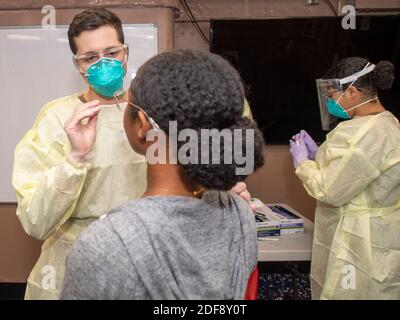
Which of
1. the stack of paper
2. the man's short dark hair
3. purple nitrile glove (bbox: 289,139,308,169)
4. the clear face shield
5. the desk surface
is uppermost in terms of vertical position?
the man's short dark hair

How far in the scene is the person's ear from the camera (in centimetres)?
71

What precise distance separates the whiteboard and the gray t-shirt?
1803 mm

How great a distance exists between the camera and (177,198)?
0.72 metres

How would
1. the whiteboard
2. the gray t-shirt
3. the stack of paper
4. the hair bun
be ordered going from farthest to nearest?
the whiteboard < the stack of paper < the hair bun < the gray t-shirt

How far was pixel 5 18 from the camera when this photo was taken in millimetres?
2412

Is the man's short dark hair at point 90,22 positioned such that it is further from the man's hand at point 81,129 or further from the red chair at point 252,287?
the red chair at point 252,287

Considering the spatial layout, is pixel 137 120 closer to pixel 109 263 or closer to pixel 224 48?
pixel 109 263

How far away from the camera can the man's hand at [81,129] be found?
967 millimetres

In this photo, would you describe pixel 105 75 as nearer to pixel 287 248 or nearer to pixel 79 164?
pixel 79 164

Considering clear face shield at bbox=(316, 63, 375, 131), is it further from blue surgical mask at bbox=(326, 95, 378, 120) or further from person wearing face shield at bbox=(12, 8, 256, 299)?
person wearing face shield at bbox=(12, 8, 256, 299)

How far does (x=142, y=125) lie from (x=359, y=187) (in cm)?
123

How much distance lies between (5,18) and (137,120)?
7.00ft

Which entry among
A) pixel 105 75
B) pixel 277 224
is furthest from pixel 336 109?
pixel 105 75

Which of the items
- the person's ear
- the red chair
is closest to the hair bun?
the red chair
